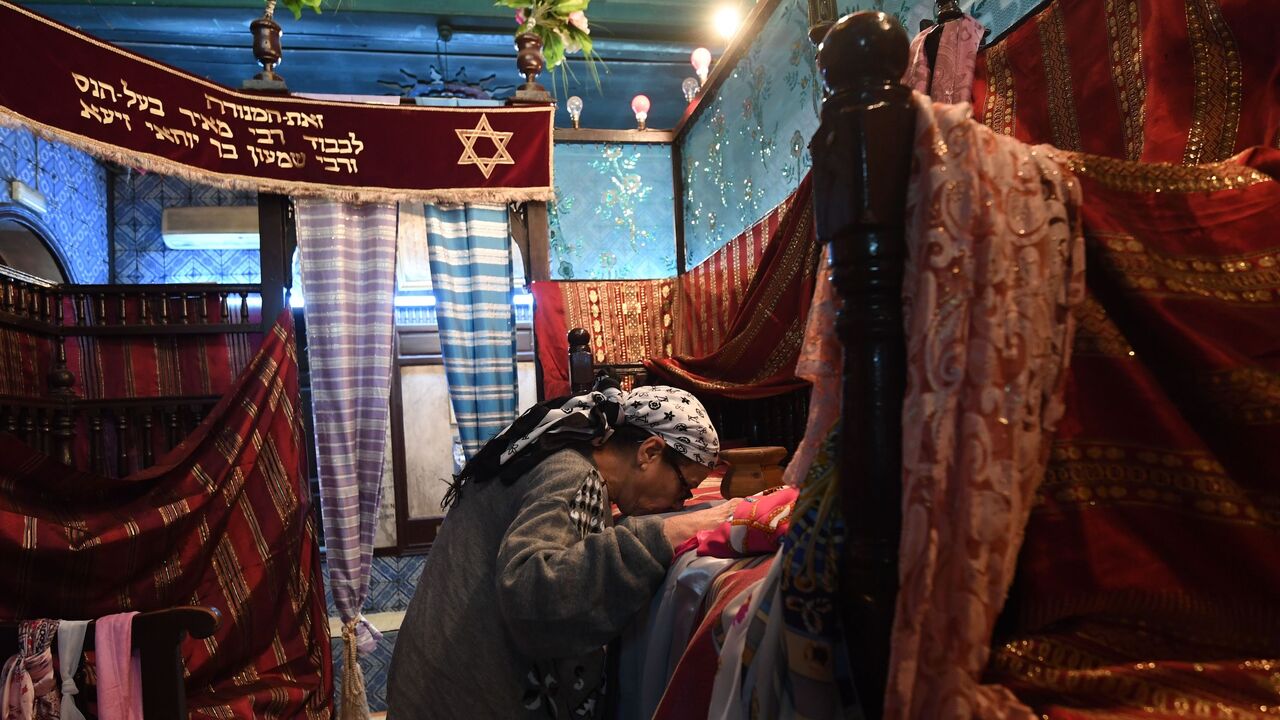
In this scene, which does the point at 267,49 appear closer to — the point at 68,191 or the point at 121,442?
the point at 121,442

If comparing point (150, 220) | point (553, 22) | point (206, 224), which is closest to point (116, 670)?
point (553, 22)

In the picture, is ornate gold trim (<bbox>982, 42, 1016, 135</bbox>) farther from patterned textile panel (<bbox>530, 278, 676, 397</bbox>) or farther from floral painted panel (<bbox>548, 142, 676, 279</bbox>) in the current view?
floral painted panel (<bbox>548, 142, 676, 279</bbox>)

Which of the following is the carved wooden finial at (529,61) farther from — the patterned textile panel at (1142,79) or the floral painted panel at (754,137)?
the patterned textile panel at (1142,79)

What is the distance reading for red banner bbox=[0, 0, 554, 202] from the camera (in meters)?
2.73

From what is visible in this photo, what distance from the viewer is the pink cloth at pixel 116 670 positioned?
1623mm

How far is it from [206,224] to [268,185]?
310cm

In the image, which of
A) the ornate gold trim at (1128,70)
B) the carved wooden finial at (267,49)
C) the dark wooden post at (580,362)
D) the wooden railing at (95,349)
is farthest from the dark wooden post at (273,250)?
the ornate gold trim at (1128,70)

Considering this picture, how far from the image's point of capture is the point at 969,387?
75 cm

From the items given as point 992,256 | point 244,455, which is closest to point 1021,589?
point 992,256

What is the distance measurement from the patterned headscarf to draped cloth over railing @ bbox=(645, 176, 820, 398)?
2.89 ft

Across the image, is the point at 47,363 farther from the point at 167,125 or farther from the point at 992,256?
the point at 992,256

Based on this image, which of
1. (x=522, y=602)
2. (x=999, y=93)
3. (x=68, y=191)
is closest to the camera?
(x=522, y=602)

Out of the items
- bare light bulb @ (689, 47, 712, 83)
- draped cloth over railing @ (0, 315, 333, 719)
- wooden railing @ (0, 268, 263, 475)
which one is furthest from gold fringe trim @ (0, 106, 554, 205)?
bare light bulb @ (689, 47, 712, 83)

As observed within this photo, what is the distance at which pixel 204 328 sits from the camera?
3277 millimetres
